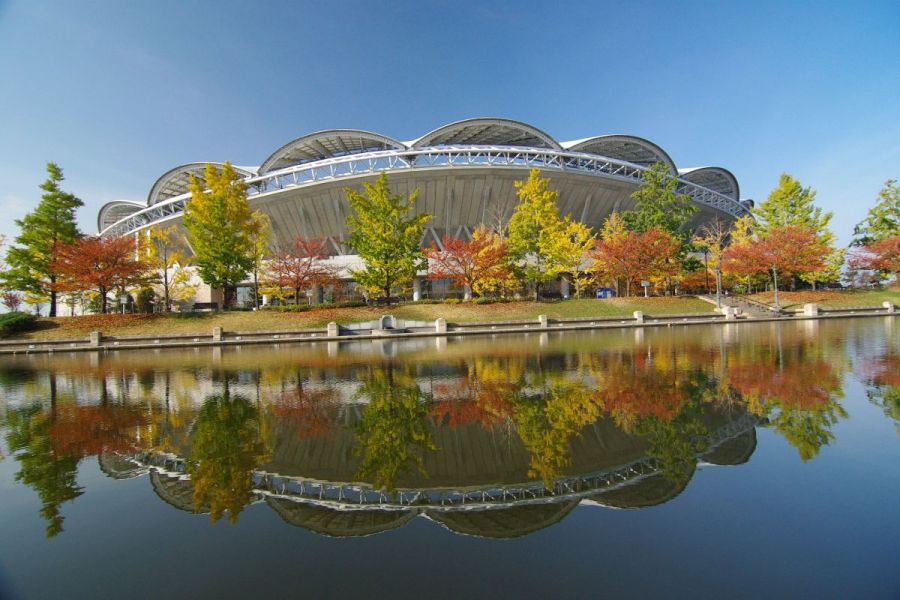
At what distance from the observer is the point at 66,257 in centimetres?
3019

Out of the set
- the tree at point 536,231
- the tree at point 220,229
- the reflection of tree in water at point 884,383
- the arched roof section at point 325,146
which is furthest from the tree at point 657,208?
the tree at point 220,229

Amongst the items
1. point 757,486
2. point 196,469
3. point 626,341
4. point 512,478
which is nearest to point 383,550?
point 512,478

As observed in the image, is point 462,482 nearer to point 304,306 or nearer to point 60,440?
point 60,440

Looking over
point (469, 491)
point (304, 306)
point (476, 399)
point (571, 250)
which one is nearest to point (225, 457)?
point (469, 491)

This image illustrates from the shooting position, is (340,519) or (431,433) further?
(431,433)

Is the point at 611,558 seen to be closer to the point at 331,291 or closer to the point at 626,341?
the point at 626,341

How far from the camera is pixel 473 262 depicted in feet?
110

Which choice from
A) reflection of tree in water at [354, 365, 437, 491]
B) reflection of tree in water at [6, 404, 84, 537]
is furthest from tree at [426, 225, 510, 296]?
reflection of tree in water at [6, 404, 84, 537]

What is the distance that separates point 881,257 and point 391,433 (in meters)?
55.7

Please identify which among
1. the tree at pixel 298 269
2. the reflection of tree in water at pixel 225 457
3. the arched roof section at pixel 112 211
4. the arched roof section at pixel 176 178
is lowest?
the reflection of tree in water at pixel 225 457

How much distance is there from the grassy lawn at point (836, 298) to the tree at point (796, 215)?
3.49m

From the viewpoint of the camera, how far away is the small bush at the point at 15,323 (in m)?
27.7

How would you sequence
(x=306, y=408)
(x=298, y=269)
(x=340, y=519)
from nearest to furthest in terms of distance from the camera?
(x=340, y=519) < (x=306, y=408) < (x=298, y=269)

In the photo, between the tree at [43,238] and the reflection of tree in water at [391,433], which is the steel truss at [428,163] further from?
the reflection of tree in water at [391,433]
